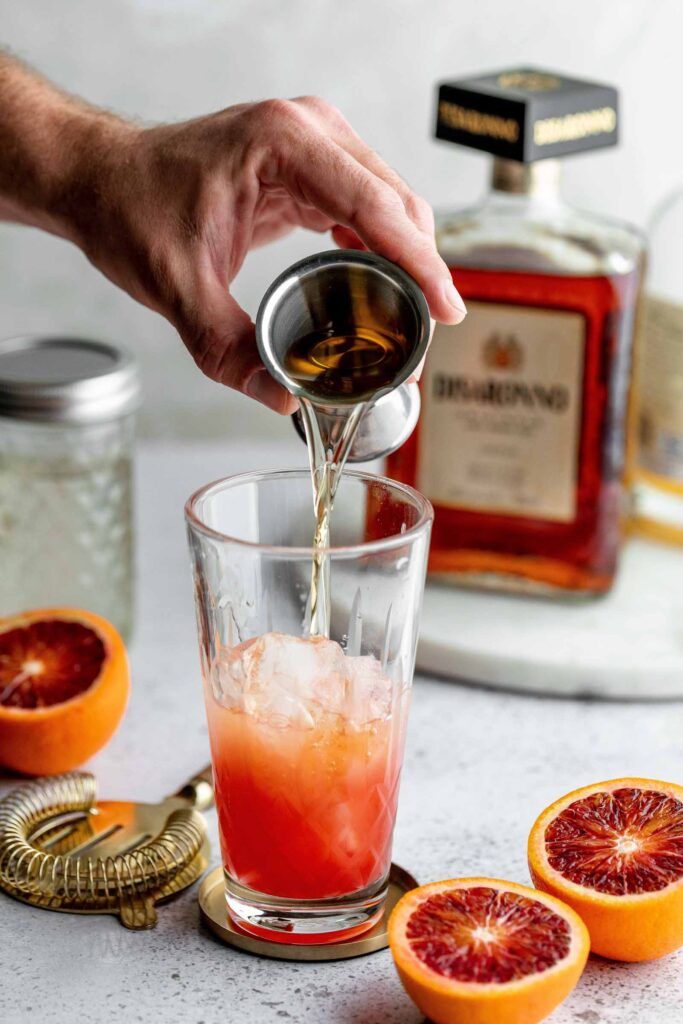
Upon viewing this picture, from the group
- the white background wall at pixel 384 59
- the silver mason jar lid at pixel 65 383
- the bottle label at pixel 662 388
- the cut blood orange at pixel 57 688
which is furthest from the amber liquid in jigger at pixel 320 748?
the white background wall at pixel 384 59

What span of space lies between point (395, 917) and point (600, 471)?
649mm

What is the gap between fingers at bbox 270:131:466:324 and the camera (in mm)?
907

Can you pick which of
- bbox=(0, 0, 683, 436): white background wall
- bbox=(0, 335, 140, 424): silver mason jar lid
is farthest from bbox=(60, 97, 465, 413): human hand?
bbox=(0, 0, 683, 436): white background wall

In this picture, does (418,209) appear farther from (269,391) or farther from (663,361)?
(663,361)

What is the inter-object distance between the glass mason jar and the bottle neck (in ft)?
1.32

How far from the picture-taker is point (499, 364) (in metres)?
1.36

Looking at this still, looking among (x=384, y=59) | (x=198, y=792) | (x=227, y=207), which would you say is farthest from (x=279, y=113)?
(x=384, y=59)

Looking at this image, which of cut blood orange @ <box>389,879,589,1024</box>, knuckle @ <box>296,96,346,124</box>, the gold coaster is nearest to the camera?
cut blood orange @ <box>389,879,589,1024</box>

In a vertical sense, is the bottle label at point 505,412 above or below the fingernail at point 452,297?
below

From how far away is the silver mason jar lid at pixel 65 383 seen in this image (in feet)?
4.23

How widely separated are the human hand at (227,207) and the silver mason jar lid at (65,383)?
277 millimetres

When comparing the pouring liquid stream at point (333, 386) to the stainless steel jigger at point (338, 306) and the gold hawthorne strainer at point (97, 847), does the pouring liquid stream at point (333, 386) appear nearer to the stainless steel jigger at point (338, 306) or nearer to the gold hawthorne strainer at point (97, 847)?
the stainless steel jigger at point (338, 306)

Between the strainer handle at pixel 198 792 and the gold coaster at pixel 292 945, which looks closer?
the gold coaster at pixel 292 945

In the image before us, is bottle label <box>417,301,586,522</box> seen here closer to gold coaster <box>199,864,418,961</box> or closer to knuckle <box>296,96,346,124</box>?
knuckle <box>296,96,346,124</box>
